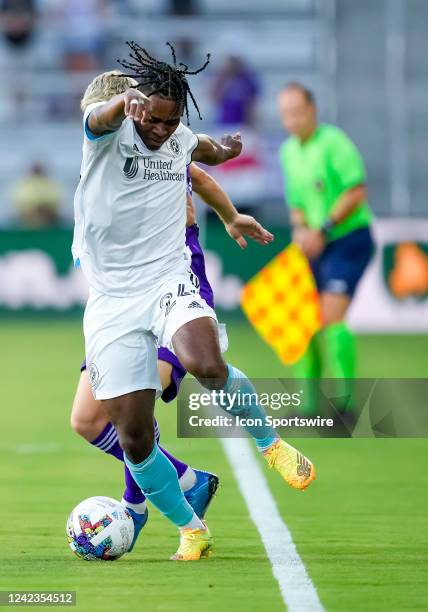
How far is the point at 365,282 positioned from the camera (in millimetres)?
18266

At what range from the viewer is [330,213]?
1141 centimetres

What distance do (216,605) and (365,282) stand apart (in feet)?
43.2

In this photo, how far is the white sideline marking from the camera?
18.0 ft

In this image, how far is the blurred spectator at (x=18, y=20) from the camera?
21.5 metres

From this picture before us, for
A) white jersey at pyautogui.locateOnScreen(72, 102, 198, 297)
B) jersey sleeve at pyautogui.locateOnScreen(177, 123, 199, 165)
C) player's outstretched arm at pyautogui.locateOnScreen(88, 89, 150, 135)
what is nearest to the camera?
player's outstretched arm at pyautogui.locateOnScreen(88, 89, 150, 135)

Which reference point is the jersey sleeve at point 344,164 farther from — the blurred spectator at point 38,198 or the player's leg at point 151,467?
the blurred spectator at point 38,198

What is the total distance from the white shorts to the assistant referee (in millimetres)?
5062

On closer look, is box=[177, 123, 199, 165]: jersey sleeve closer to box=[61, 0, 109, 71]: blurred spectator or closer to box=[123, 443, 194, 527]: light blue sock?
box=[123, 443, 194, 527]: light blue sock

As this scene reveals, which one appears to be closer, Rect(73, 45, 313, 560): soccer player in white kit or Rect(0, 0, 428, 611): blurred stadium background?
Rect(73, 45, 313, 560): soccer player in white kit

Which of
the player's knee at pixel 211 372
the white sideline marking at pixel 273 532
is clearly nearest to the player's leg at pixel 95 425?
the white sideline marking at pixel 273 532

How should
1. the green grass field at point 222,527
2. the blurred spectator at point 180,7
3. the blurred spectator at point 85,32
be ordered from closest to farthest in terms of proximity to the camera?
the green grass field at point 222,527 < the blurred spectator at point 85,32 < the blurred spectator at point 180,7

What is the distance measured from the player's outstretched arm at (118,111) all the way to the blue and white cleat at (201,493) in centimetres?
189

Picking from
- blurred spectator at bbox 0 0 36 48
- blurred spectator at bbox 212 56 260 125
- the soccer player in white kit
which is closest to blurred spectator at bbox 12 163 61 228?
blurred spectator at bbox 0 0 36 48

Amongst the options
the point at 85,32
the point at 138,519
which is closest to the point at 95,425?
the point at 138,519
